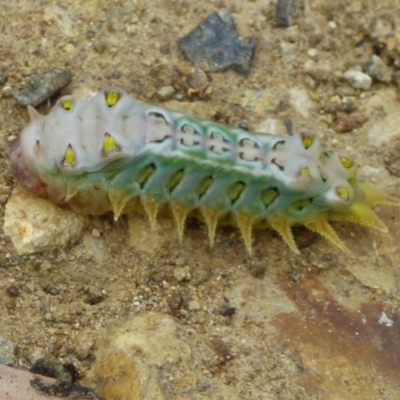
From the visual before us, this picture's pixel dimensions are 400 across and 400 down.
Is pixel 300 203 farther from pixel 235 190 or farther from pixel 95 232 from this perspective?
pixel 95 232

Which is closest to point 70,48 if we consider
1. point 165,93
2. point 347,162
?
point 165,93

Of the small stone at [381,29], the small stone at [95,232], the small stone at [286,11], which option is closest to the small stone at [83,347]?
the small stone at [95,232]

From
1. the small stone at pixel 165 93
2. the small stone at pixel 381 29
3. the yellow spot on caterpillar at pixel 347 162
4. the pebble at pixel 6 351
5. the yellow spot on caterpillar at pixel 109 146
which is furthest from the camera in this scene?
the small stone at pixel 381 29

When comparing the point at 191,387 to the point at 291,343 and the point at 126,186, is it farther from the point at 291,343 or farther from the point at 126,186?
the point at 126,186

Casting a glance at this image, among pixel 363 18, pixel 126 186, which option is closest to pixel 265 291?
pixel 126 186

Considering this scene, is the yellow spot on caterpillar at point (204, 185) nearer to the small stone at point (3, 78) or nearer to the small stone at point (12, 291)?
the small stone at point (12, 291)
